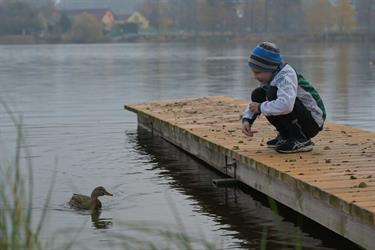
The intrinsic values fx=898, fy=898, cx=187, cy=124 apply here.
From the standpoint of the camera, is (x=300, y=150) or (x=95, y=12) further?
(x=95, y=12)

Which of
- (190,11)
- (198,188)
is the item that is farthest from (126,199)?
(190,11)

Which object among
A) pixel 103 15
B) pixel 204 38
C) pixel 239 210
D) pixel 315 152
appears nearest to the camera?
pixel 239 210

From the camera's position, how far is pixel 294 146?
9.37m

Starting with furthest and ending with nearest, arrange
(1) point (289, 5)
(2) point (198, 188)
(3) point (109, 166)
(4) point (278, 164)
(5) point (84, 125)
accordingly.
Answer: (1) point (289, 5), (5) point (84, 125), (3) point (109, 166), (2) point (198, 188), (4) point (278, 164)

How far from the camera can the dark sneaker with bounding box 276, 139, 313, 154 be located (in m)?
9.34

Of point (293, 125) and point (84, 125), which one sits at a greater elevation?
point (293, 125)

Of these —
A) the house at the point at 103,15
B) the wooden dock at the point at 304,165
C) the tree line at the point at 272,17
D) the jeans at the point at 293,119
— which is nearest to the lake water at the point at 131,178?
the wooden dock at the point at 304,165

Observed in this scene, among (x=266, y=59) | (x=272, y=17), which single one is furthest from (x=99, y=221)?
(x=272, y=17)

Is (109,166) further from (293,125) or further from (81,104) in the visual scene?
(81,104)

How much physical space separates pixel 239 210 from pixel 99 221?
1503 millimetres

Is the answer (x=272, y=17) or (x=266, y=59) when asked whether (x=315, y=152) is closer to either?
(x=266, y=59)

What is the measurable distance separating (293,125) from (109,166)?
12.2ft

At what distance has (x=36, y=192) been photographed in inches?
405

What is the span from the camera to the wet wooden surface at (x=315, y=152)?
24.7 ft
